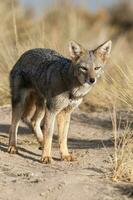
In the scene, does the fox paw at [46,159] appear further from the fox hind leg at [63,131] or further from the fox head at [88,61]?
the fox head at [88,61]

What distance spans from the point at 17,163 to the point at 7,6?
10362 millimetres

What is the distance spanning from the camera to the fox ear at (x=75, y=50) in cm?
769

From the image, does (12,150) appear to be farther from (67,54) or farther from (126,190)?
(67,54)

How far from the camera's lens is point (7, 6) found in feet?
56.7

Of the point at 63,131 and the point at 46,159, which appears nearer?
the point at 46,159

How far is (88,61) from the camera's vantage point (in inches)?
298

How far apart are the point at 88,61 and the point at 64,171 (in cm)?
134

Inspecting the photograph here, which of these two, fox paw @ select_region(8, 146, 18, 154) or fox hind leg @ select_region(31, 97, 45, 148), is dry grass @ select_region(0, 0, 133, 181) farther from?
fox paw @ select_region(8, 146, 18, 154)

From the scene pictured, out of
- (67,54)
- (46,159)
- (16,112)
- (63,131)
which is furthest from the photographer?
(67,54)

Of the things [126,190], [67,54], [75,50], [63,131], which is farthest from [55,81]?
[67,54]

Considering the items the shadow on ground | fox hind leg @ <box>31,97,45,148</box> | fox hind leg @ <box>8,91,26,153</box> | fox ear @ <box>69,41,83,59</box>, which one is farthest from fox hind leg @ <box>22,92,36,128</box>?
the shadow on ground

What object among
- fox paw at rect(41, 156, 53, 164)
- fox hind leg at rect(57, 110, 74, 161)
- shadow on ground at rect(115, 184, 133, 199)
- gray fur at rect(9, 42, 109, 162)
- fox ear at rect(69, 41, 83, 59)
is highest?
fox ear at rect(69, 41, 83, 59)

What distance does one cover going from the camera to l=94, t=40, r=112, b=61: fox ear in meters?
7.72

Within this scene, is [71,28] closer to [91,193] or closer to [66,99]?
[66,99]
